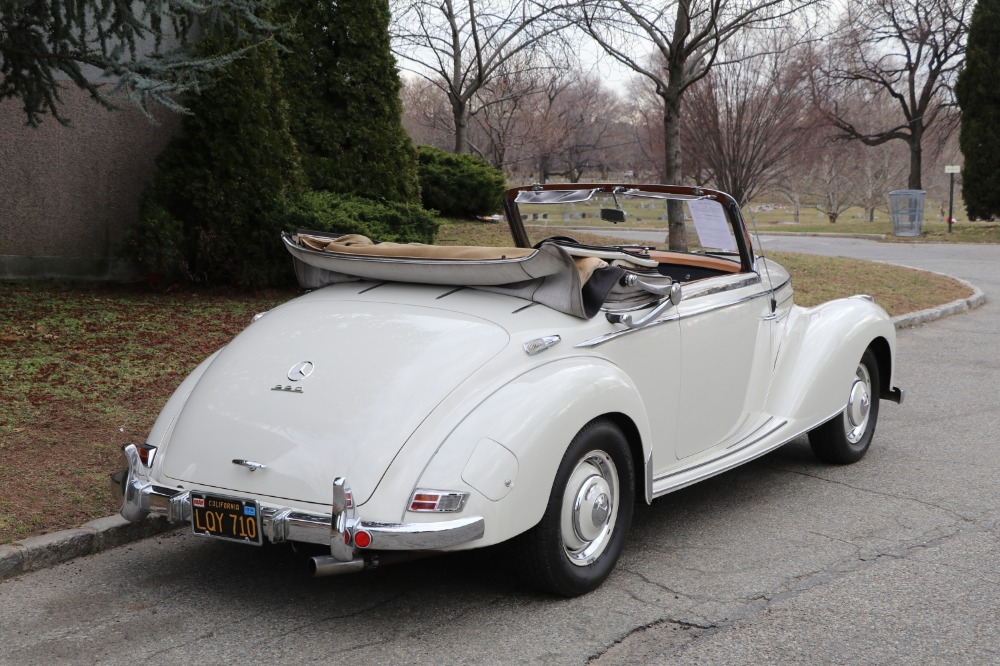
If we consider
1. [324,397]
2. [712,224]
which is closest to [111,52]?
[712,224]

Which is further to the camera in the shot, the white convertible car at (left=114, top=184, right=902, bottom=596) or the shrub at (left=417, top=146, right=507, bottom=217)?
the shrub at (left=417, top=146, right=507, bottom=217)

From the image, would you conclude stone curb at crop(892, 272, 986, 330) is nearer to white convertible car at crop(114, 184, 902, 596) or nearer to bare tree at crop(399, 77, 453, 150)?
white convertible car at crop(114, 184, 902, 596)

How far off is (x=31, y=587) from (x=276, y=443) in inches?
52.2

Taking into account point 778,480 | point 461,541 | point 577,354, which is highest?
point 577,354

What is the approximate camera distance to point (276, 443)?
11.7 feet

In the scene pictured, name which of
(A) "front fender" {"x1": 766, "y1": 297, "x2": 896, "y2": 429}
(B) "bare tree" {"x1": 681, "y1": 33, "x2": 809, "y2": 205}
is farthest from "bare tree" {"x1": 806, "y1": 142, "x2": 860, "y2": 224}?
(A) "front fender" {"x1": 766, "y1": 297, "x2": 896, "y2": 429}

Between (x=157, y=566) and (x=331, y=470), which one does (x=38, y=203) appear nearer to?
(x=157, y=566)

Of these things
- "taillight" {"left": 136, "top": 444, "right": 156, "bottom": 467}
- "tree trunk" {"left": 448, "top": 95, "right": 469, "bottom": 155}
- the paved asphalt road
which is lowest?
the paved asphalt road

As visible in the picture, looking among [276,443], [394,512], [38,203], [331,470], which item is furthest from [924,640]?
[38,203]

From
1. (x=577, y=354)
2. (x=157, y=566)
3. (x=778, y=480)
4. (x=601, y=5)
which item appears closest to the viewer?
(x=577, y=354)

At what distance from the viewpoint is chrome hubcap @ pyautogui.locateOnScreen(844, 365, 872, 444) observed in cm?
564

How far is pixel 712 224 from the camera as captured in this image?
5.18 meters

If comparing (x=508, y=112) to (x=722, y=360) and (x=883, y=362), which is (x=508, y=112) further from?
(x=722, y=360)

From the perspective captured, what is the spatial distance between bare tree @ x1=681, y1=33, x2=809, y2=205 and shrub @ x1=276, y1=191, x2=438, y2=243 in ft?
35.1
